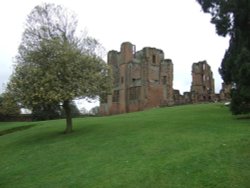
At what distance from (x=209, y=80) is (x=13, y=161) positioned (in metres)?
54.6

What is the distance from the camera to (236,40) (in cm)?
2503

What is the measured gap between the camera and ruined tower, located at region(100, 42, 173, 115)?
58.2 meters

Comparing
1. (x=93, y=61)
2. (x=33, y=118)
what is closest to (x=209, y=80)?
(x=33, y=118)

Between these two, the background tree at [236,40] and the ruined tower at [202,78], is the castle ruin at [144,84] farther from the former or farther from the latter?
the background tree at [236,40]

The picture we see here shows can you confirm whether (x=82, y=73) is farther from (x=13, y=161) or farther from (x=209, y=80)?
(x=209, y=80)

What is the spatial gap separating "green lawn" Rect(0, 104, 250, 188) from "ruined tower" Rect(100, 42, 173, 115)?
3630cm

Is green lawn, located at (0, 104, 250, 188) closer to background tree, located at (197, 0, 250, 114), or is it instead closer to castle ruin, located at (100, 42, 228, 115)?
background tree, located at (197, 0, 250, 114)

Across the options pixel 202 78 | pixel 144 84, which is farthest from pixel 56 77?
pixel 202 78

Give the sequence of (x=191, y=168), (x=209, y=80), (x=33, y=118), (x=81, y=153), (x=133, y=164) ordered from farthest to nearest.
Result: (x=209, y=80) → (x=33, y=118) → (x=81, y=153) → (x=133, y=164) → (x=191, y=168)

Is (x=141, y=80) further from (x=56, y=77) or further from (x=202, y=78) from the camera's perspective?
(x=56, y=77)

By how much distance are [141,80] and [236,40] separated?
1347 inches

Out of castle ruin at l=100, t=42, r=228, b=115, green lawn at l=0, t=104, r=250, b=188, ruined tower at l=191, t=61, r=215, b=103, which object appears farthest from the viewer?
ruined tower at l=191, t=61, r=215, b=103

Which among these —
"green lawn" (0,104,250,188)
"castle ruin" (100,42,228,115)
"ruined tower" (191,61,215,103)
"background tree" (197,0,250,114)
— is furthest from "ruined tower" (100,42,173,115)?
"green lawn" (0,104,250,188)

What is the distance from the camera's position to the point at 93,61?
79.6 feet
